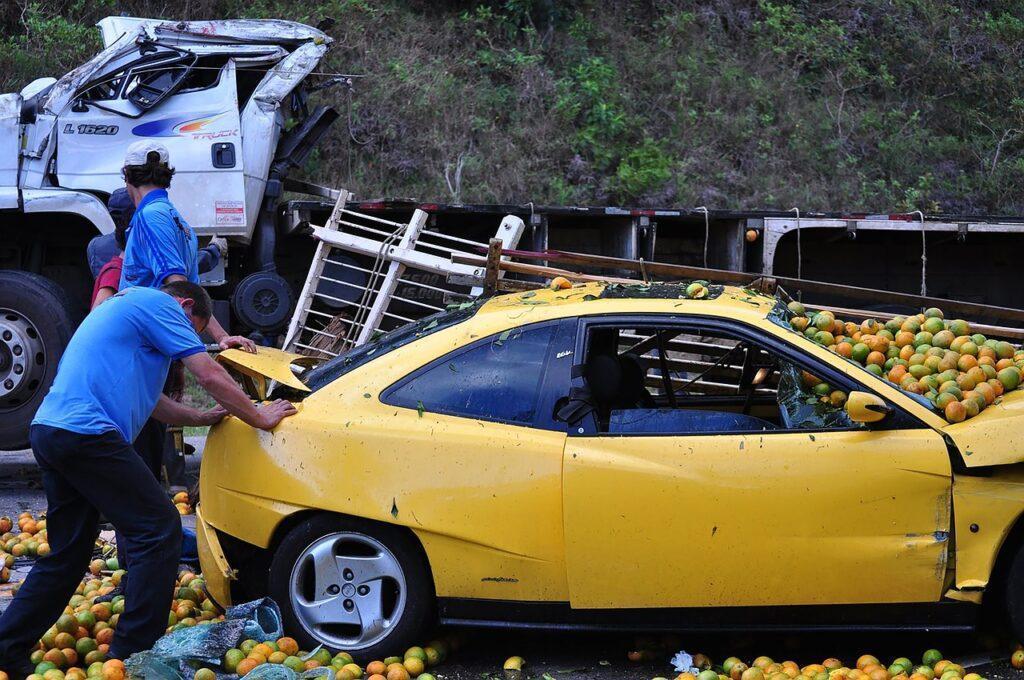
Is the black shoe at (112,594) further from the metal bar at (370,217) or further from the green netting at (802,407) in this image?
the metal bar at (370,217)

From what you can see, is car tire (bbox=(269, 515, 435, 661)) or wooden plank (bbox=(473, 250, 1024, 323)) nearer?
car tire (bbox=(269, 515, 435, 661))

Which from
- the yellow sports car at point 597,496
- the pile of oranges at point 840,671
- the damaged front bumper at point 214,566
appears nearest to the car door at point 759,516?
the yellow sports car at point 597,496

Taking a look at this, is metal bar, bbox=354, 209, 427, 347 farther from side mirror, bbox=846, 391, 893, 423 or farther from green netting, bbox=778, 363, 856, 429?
side mirror, bbox=846, 391, 893, 423

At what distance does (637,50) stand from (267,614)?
46.8 feet

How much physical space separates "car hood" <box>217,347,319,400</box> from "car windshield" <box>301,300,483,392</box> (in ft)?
0.26

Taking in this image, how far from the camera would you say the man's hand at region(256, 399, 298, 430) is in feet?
15.6

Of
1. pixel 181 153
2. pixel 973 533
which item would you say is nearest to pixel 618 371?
pixel 973 533

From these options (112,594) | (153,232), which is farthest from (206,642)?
(153,232)

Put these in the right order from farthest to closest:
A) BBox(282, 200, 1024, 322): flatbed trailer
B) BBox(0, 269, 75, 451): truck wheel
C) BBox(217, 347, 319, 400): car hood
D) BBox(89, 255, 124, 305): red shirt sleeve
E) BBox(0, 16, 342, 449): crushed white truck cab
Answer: BBox(282, 200, 1024, 322): flatbed trailer
BBox(0, 16, 342, 449): crushed white truck cab
BBox(0, 269, 75, 451): truck wheel
BBox(89, 255, 124, 305): red shirt sleeve
BBox(217, 347, 319, 400): car hood

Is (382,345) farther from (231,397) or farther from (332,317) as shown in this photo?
(332,317)

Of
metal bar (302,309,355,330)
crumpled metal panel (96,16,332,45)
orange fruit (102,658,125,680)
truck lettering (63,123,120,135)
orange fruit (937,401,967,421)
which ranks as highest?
crumpled metal panel (96,16,332,45)

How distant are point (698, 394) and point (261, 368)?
2.34 meters

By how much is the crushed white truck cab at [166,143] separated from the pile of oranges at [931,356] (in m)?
5.47

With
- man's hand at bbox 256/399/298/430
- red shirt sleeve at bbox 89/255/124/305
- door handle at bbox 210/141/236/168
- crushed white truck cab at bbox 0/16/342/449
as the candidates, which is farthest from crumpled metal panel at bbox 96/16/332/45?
man's hand at bbox 256/399/298/430
